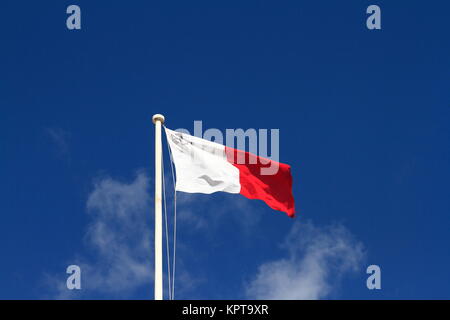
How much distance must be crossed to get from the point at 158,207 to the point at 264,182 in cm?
511

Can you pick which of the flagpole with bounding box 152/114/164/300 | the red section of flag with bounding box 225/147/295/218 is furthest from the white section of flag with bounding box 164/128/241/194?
the flagpole with bounding box 152/114/164/300

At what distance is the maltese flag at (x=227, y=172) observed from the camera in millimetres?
22797

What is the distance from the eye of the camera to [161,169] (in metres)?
21.0

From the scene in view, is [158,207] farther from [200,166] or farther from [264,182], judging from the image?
[264,182]

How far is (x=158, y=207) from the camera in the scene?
66.8 feet

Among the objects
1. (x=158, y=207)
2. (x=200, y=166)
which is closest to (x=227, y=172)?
(x=200, y=166)

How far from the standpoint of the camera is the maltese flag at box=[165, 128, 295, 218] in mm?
22797
